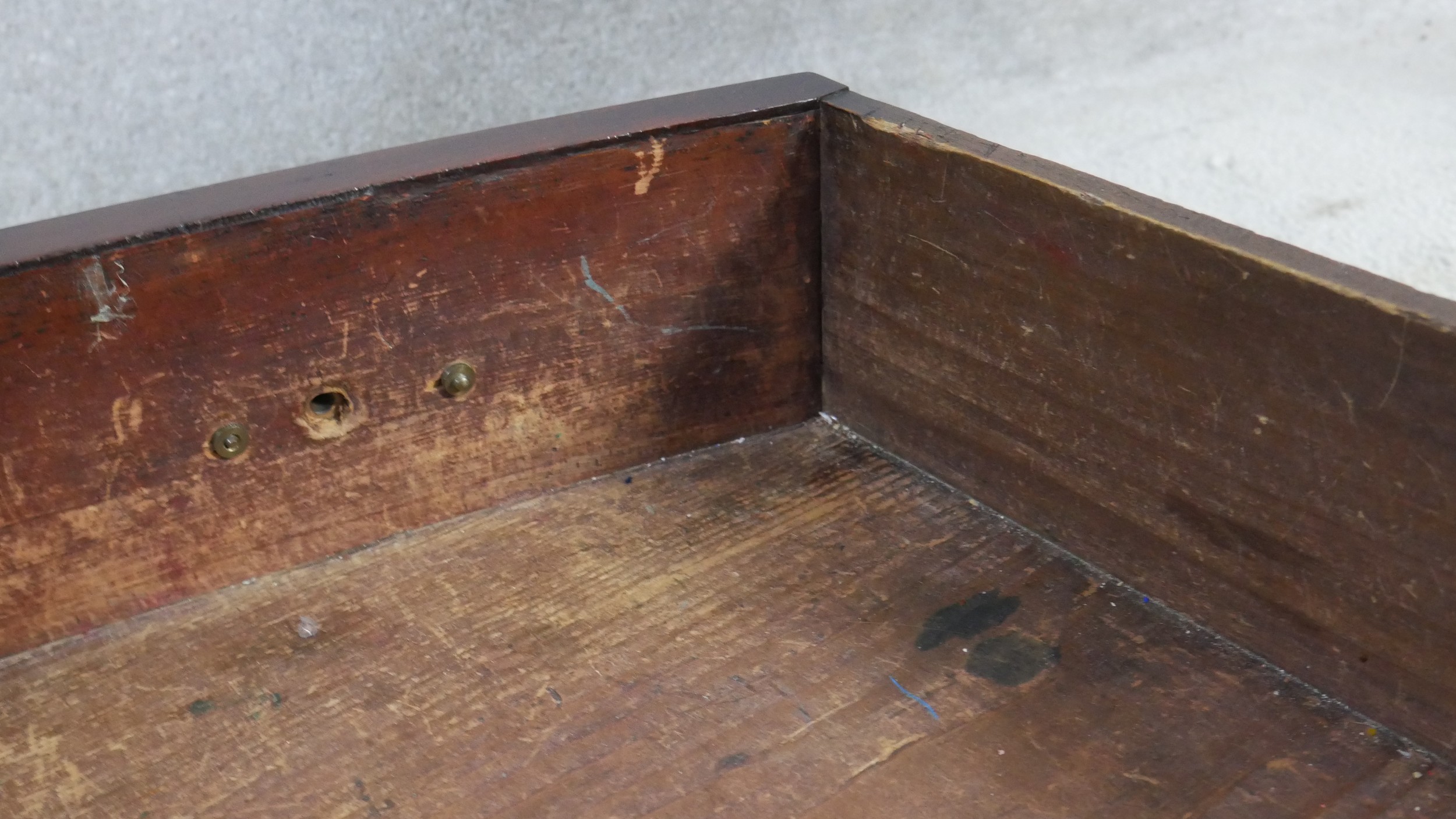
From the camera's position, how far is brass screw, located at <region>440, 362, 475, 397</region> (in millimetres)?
892

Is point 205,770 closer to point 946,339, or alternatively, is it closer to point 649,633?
point 649,633

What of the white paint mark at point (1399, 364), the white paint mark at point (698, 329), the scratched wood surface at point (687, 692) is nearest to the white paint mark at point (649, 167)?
the white paint mark at point (698, 329)

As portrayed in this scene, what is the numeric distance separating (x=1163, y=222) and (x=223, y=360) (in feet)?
1.87

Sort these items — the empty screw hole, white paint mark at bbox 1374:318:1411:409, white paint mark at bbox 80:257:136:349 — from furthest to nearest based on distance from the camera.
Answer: the empty screw hole
white paint mark at bbox 80:257:136:349
white paint mark at bbox 1374:318:1411:409

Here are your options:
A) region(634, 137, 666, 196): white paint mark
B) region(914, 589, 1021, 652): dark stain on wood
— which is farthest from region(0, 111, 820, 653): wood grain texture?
region(914, 589, 1021, 652): dark stain on wood

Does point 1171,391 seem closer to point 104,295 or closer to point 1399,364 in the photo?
point 1399,364

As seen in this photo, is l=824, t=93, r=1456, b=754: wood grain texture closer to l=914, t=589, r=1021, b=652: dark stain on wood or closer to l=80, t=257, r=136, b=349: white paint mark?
l=914, t=589, r=1021, b=652: dark stain on wood

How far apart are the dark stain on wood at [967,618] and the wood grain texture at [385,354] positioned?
0.26 metres

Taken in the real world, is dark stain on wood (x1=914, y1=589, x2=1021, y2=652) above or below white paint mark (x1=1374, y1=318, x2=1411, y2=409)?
below

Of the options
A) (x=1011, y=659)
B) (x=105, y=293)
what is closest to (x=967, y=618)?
(x=1011, y=659)

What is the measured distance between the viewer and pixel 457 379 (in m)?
0.89

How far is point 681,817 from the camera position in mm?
700

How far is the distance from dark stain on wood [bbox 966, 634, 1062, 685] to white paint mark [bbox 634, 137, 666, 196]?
0.38 m

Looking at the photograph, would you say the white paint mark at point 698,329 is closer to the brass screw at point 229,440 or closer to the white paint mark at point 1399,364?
the brass screw at point 229,440
